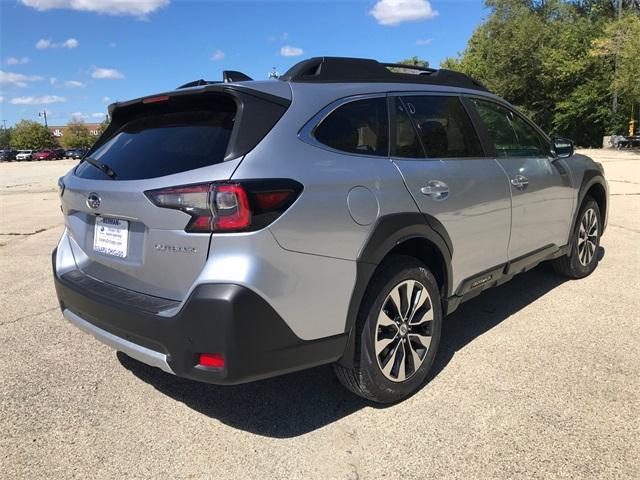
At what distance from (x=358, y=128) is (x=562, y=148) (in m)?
2.65

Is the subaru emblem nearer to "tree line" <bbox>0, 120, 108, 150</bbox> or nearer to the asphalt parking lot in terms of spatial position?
the asphalt parking lot

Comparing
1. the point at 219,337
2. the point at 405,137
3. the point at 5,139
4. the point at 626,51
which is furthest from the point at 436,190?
the point at 5,139

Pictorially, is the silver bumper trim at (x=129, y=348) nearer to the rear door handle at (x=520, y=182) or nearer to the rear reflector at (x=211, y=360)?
the rear reflector at (x=211, y=360)

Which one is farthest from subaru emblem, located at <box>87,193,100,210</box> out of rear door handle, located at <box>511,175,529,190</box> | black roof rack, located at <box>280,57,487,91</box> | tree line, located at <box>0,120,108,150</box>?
tree line, located at <box>0,120,108,150</box>

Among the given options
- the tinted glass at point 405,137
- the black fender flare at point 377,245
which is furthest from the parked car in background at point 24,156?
the black fender flare at point 377,245

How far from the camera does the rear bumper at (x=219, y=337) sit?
7.57 feet

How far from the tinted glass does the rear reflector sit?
1510mm

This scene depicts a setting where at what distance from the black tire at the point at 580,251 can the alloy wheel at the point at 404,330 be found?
254cm

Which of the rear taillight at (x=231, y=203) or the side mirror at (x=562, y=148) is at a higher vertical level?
the side mirror at (x=562, y=148)

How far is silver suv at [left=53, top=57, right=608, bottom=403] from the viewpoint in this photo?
2361 mm

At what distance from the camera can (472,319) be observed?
4.45 meters

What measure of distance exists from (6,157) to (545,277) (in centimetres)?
9348

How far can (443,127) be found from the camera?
3561 mm

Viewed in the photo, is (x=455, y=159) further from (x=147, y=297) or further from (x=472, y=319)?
(x=147, y=297)
